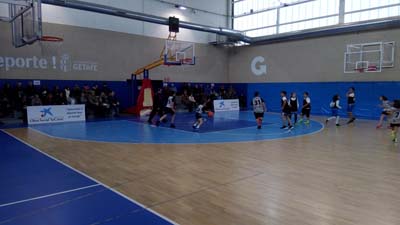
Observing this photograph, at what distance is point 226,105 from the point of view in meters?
22.1

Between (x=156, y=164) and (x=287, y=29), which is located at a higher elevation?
(x=287, y=29)

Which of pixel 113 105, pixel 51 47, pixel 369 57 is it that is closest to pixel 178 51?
pixel 113 105

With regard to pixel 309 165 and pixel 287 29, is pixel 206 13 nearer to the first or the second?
pixel 287 29

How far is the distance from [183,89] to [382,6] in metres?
13.2

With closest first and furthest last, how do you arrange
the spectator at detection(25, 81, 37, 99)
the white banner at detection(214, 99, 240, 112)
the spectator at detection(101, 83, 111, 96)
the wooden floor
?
the wooden floor
the spectator at detection(25, 81, 37, 99)
the spectator at detection(101, 83, 111, 96)
the white banner at detection(214, 99, 240, 112)

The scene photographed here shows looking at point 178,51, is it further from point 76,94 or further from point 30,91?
point 30,91

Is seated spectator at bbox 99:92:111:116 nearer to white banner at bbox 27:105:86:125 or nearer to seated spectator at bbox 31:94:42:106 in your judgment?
white banner at bbox 27:105:86:125

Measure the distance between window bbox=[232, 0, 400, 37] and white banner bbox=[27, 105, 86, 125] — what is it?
1439 centimetres

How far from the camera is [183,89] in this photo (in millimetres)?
22359

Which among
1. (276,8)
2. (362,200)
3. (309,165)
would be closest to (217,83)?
(276,8)

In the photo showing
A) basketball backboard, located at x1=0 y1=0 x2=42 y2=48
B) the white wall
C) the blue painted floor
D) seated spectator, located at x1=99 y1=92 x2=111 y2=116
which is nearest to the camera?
the blue painted floor

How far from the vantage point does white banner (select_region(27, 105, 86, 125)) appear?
555 inches

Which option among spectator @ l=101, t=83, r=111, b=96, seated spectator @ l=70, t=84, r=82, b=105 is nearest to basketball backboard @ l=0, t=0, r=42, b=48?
seated spectator @ l=70, t=84, r=82, b=105

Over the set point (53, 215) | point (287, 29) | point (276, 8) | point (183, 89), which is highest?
point (276, 8)
